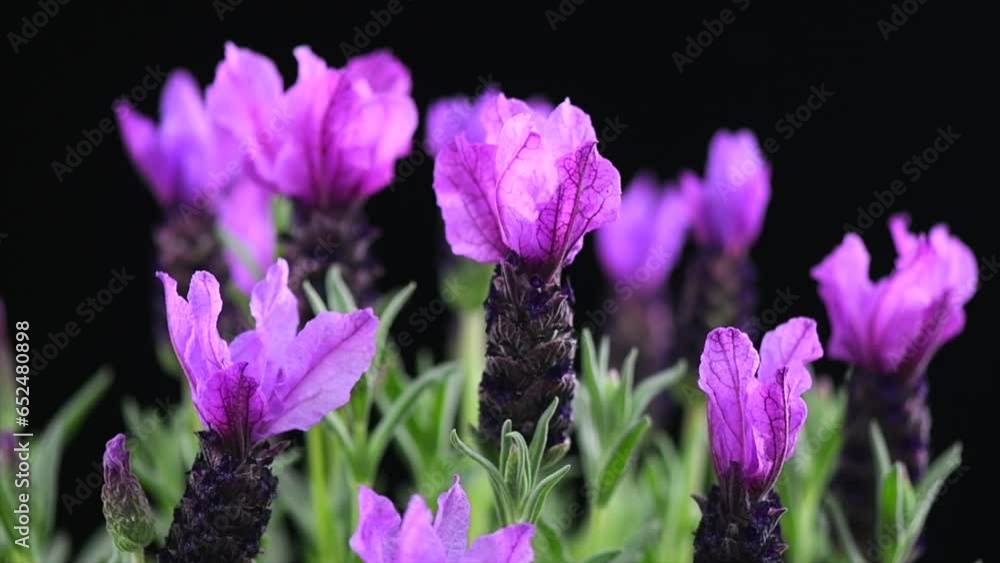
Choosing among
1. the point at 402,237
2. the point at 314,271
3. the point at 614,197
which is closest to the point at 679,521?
the point at 314,271

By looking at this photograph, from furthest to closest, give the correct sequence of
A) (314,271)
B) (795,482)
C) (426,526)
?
(795,482)
(314,271)
(426,526)

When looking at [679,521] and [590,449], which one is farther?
[679,521]

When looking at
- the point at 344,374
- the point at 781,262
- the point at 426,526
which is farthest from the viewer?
the point at 781,262

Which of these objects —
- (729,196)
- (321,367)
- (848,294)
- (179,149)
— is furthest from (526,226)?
(179,149)

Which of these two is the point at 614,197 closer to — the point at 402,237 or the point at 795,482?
the point at 795,482

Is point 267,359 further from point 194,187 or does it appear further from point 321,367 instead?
point 194,187

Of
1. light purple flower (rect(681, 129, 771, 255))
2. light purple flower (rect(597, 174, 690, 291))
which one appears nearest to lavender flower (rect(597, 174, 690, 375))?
light purple flower (rect(597, 174, 690, 291))

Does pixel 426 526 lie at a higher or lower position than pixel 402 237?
lower

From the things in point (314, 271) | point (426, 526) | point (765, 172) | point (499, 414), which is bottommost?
point (426, 526)

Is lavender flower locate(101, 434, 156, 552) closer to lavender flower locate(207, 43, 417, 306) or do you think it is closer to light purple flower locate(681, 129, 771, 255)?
lavender flower locate(207, 43, 417, 306)

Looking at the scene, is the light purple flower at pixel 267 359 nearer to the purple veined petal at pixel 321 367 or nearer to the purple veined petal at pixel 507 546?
the purple veined petal at pixel 321 367
